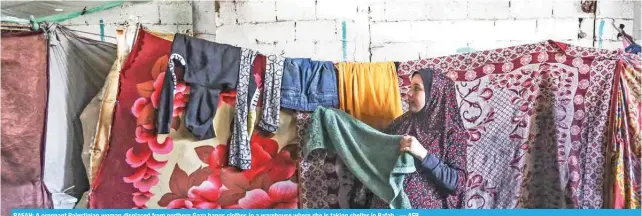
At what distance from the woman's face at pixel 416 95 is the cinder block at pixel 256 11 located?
1.51 feet

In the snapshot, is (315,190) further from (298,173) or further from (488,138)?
(488,138)

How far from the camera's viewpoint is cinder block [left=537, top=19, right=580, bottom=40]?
5.00 feet


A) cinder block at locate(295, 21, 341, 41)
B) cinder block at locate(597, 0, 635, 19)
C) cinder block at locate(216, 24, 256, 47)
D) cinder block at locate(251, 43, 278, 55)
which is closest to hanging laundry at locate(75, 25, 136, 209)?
cinder block at locate(216, 24, 256, 47)

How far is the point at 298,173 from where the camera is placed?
1.36 m

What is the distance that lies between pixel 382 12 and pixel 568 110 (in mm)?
600

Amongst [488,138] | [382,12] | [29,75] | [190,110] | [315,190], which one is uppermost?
[382,12]

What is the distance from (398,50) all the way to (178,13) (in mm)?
675

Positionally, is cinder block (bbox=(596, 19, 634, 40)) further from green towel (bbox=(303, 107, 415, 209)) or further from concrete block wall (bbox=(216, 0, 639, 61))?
green towel (bbox=(303, 107, 415, 209))

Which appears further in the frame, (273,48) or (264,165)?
(273,48)

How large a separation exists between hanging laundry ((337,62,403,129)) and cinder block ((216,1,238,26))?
381mm

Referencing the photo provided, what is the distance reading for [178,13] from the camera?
148 cm

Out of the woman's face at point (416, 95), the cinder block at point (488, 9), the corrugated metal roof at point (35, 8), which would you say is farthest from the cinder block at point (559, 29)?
the corrugated metal roof at point (35, 8)

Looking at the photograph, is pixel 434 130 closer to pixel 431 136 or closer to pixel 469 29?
pixel 431 136

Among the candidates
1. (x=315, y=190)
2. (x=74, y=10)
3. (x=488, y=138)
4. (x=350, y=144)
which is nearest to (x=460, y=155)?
(x=488, y=138)
